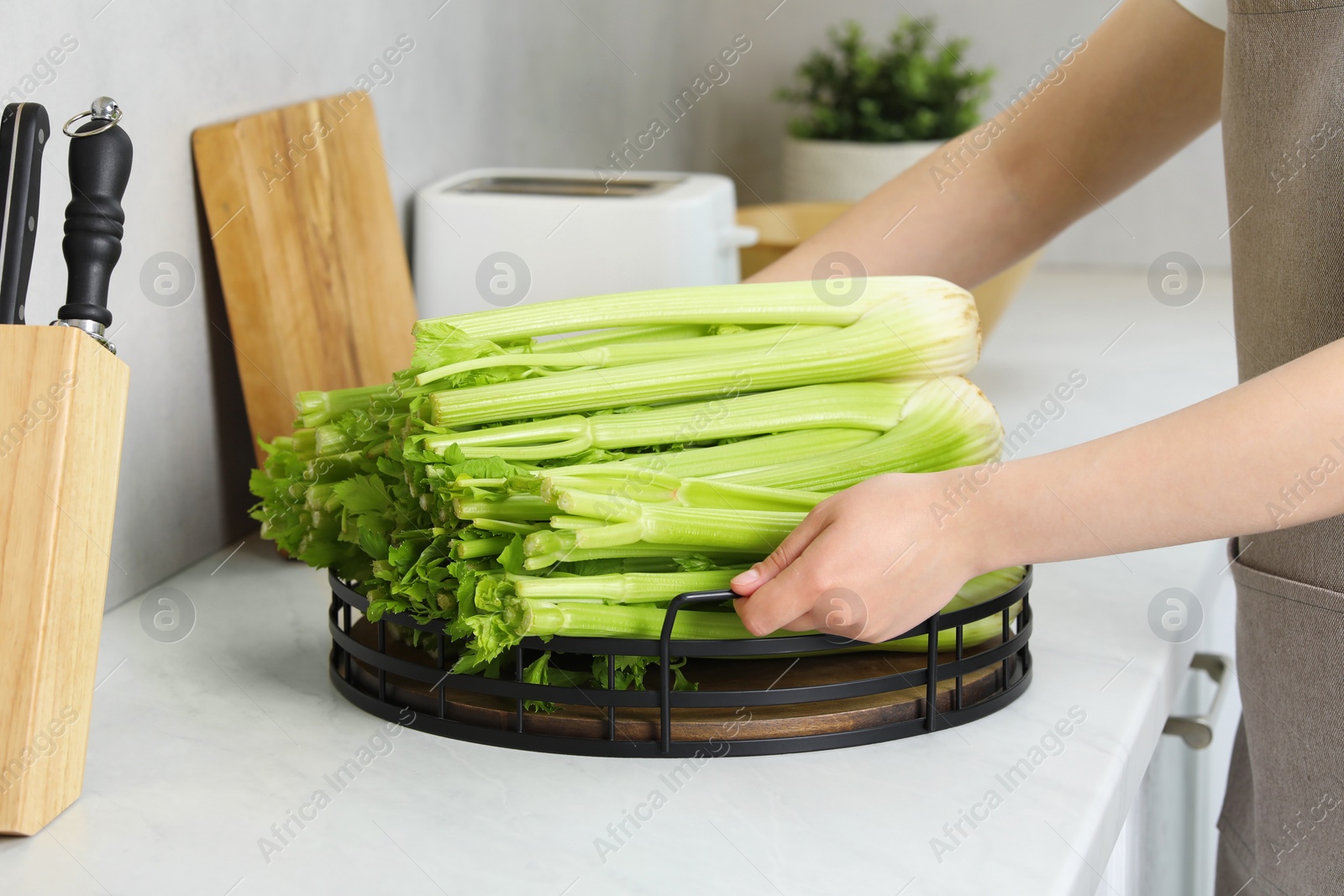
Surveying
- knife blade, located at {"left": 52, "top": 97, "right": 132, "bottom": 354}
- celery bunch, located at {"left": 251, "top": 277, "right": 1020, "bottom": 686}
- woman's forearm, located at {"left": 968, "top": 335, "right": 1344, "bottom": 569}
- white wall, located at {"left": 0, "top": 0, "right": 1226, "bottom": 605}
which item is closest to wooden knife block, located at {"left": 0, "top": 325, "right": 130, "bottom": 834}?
knife blade, located at {"left": 52, "top": 97, "right": 132, "bottom": 354}

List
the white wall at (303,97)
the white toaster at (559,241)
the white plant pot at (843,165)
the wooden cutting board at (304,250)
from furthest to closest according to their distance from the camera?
the white plant pot at (843,165) < the white toaster at (559,241) < the wooden cutting board at (304,250) < the white wall at (303,97)

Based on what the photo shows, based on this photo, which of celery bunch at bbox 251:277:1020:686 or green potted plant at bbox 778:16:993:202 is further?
green potted plant at bbox 778:16:993:202

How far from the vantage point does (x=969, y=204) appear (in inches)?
40.1

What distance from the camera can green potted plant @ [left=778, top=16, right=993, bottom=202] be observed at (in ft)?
7.34

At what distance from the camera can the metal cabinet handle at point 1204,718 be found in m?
0.96

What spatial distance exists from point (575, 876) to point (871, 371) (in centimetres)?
41

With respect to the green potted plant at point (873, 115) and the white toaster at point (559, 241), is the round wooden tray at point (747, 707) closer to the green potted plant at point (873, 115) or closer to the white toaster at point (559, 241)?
the white toaster at point (559, 241)

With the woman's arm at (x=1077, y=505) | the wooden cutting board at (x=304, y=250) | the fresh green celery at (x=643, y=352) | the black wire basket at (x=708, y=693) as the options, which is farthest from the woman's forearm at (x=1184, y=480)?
the wooden cutting board at (x=304, y=250)

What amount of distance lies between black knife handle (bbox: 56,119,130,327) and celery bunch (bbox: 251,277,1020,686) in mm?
184

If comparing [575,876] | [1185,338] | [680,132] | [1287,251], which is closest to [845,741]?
[575,876]

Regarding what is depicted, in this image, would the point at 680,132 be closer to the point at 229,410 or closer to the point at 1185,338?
the point at 1185,338

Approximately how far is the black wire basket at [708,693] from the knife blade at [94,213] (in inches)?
9.5

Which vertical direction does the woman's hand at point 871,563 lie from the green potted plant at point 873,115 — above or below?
below

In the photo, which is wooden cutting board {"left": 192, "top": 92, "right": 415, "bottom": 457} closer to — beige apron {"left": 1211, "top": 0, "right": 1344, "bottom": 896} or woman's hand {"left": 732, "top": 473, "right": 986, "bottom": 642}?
woman's hand {"left": 732, "top": 473, "right": 986, "bottom": 642}
